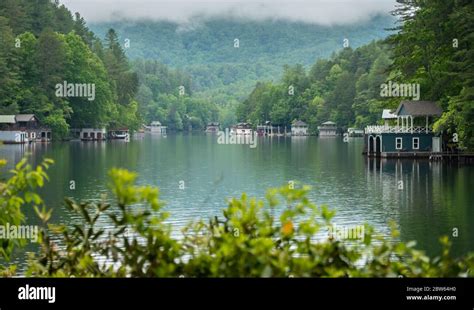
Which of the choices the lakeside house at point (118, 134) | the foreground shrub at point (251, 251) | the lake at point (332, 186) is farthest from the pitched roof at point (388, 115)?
the foreground shrub at point (251, 251)

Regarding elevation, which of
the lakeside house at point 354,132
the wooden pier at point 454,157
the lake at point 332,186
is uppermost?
the lakeside house at point 354,132

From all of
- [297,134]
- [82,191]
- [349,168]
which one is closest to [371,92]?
[297,134]

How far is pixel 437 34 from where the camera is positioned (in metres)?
69.2

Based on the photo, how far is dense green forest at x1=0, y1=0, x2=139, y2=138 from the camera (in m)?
103

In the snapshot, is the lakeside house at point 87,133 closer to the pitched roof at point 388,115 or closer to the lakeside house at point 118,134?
the lakeside house at point 118,134

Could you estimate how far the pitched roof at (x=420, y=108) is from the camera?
68938mm

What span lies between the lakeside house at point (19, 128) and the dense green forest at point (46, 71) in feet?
5.41

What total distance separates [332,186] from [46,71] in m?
71.0

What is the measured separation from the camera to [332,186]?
1812 inches

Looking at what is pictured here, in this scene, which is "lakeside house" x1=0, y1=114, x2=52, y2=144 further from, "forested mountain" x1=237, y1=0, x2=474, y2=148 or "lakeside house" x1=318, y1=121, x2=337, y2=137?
"lakeside house" x1=318, y1=121, x2=337, y2=137
